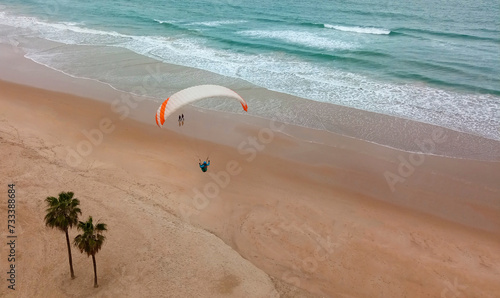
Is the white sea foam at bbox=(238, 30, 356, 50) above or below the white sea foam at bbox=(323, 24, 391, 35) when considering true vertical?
below

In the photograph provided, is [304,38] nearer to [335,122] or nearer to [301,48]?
[301,48]

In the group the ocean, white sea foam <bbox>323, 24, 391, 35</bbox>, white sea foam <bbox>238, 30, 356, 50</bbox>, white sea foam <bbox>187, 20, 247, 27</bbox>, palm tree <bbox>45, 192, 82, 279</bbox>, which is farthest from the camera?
white sea foam <bbox>187, 20, 247, 27</bbox>

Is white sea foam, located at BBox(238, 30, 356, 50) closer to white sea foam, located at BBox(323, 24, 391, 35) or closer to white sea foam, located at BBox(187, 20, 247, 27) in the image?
white sea foam, located at BBox(323, 24, 391, 35)

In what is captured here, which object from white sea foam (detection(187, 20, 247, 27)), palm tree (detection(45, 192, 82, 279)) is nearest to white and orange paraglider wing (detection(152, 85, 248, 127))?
palm tree (detection(45, 192, 82, 279))

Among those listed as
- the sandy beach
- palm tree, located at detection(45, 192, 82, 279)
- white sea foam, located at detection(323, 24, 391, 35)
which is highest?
white sea foam, located at detection(323, 24, 391, 35)

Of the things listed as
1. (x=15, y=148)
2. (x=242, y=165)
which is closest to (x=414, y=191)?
(x=242, y=165)

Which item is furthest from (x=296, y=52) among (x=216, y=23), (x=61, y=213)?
(x=61, y=213)

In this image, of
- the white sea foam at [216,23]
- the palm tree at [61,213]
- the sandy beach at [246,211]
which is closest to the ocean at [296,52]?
the white sea foam at [216,23]
